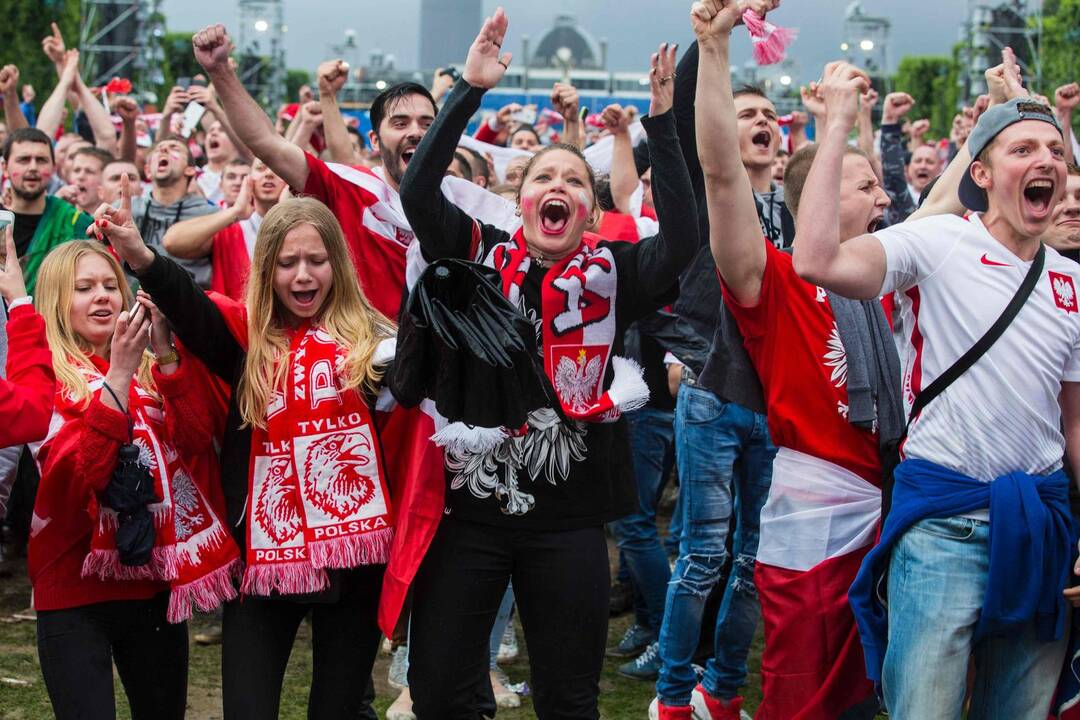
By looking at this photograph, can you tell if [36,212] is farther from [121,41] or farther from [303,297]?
[121,41]

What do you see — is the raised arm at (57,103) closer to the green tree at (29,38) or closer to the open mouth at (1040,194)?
the open mouth at (1040,194)

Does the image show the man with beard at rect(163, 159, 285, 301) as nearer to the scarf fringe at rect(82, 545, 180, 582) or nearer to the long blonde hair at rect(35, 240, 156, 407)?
the long blonde hair at rect(35, 240, 156, 407)

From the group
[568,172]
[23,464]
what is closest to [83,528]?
[568,172]

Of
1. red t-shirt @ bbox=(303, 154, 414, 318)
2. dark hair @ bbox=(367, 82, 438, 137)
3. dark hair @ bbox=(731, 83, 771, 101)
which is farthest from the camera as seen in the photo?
dark hair @ bbox=(731, 83, 771, 101)

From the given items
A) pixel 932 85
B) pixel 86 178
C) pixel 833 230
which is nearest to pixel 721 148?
pixel 833 230

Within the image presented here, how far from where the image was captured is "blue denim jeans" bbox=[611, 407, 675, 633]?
5688 millimetres

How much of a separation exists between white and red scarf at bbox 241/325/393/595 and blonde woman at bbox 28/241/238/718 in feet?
0.63

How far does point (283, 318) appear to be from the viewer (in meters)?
3.97

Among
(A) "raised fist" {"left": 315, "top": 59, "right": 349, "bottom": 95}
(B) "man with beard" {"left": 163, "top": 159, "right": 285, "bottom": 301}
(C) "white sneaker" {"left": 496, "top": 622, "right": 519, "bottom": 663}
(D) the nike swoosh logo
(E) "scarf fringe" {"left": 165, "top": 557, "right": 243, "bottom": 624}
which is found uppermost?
(A) "raised fist" {"left": 315, "top": 59, "right": 349, "bottom": 95}

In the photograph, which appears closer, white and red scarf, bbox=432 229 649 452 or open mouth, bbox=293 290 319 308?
white and red scarf, bbox=432 229 649 452

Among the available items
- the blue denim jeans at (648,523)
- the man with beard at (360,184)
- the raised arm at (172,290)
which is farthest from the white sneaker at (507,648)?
the raised arm at (172,290)

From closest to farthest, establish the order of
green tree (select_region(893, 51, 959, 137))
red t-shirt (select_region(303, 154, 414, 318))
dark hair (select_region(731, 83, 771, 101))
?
red t-shirt (select_region(303, 154, 414, 318))
dark hair (select_region(731, 83, 771, 101))
green tree (select_region(893, 51, 959, 137))

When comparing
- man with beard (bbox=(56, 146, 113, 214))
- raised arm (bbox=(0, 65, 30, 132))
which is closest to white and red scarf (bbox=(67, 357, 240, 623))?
man with beard (bbox=(56, 146, 113, 214))

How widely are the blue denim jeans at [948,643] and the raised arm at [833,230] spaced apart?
0.66 meters
